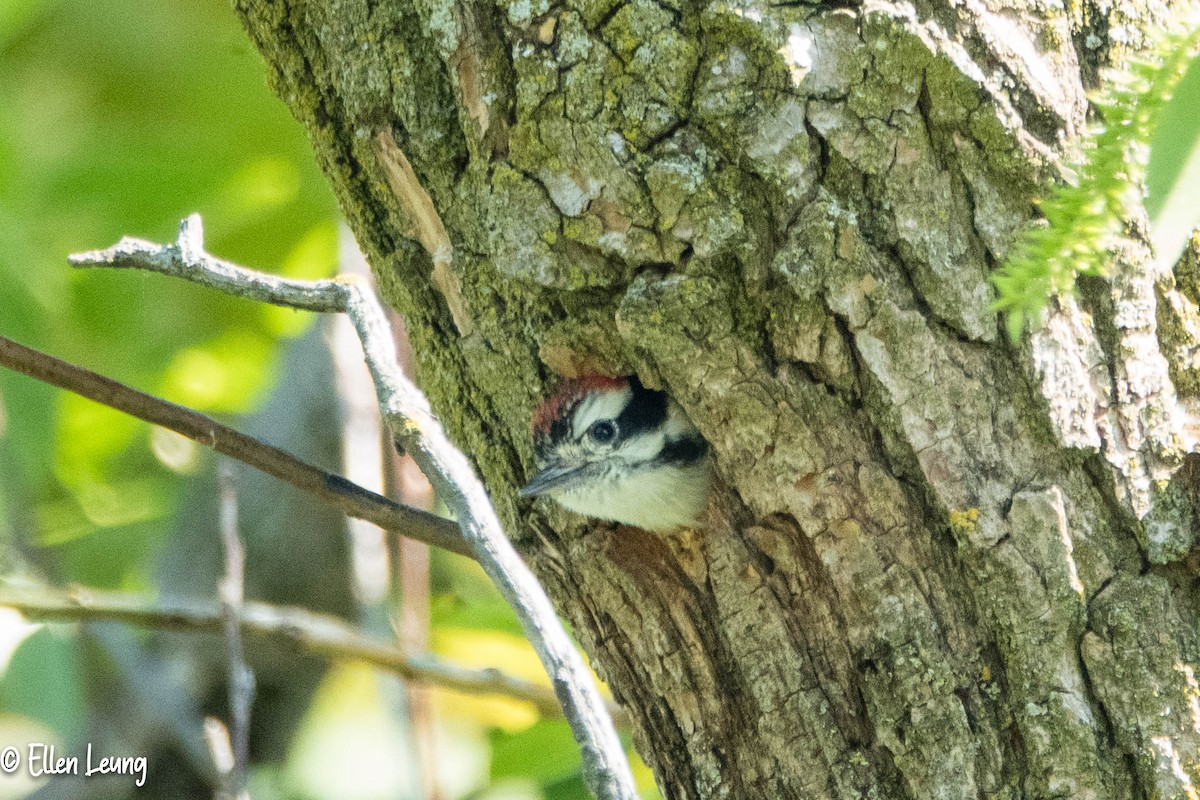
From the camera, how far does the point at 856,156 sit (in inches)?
80.8

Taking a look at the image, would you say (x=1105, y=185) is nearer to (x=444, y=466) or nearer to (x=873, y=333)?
(x=873, y=333)

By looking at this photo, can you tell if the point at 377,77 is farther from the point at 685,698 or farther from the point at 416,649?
the point at 416,649

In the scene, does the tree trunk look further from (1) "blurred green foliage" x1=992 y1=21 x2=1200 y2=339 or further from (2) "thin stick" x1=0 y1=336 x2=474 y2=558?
(1) "blurred green foliage" x1=992 y1=21 x2=1200 y2=339

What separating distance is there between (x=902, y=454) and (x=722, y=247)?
49cm

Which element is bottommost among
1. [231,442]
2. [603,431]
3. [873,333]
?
[873,333]

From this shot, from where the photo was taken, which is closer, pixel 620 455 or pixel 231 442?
pixel 231 442

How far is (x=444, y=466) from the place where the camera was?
1967mm

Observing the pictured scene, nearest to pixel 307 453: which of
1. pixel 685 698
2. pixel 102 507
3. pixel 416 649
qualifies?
pixel 102 507

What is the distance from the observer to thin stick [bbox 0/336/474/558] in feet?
7.67

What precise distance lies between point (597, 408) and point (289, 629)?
1.48m

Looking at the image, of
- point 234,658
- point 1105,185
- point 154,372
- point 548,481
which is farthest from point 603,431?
point 154,372

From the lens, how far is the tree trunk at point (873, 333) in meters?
2.04

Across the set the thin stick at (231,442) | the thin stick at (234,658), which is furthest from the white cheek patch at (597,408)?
the thin stick at (234,658)

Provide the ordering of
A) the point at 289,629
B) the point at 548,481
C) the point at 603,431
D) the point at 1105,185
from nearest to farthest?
the point at 1105,185, the point at 548,481, the point at 603,431, the point at 289,629
